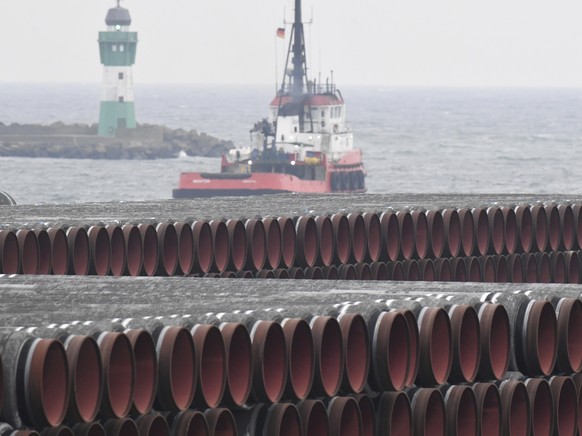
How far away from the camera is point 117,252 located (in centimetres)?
4341

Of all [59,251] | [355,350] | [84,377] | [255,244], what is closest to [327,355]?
[355,350]

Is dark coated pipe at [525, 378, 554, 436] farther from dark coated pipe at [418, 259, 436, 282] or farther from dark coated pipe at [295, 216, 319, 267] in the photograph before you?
dark coated pipe at [418, 259, 436, 282]

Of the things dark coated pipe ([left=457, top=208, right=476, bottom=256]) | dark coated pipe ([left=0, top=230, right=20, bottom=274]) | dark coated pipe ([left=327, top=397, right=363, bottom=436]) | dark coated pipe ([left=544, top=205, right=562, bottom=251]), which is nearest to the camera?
dark coated pipe ([left=327, top=397, right=363, bottom=436])

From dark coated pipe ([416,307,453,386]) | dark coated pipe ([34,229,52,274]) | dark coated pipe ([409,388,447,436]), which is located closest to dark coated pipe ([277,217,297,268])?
dark coated pipe ([34,229,52,274])

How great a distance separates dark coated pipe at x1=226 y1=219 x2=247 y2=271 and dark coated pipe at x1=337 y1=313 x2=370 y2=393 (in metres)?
19.7

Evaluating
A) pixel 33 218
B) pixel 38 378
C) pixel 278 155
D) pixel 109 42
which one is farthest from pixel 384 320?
pixel 109 42

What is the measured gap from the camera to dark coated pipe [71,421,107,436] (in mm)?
21453

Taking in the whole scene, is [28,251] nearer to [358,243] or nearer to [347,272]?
[347,272]

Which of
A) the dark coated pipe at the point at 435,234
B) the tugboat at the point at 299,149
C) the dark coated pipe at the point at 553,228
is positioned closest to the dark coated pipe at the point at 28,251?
the dark coated pipe at the point at 435,234

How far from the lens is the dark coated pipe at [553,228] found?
5019 cm

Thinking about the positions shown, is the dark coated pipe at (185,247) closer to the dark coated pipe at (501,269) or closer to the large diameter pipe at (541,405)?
the dark coated pipe at (501,269)

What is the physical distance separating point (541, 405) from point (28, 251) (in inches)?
694

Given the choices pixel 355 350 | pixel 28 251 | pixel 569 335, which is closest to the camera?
pixel 355 350

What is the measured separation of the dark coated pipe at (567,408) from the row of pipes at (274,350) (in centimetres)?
21
